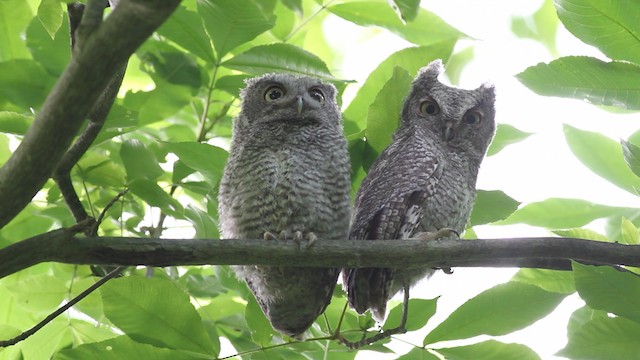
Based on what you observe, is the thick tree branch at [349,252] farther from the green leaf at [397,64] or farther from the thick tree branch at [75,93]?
the green leaf at [397,64]

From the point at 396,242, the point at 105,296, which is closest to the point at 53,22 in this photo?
the point at 105,296

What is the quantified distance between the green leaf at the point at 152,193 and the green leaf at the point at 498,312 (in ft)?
3.25

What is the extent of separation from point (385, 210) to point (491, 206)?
413 mm

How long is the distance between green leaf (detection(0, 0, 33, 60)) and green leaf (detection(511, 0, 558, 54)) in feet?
8.40

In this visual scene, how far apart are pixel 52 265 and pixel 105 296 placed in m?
1.20

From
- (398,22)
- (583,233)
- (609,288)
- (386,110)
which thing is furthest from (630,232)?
(398,22)

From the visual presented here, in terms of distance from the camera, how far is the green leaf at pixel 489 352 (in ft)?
7.90

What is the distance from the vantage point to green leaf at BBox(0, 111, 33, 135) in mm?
2457

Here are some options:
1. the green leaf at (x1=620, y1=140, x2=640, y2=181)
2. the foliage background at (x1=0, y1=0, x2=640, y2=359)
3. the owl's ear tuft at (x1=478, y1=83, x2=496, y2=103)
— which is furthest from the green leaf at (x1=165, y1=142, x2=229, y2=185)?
the owl's ear tuft at (x1=478, y1=83, x2=496, y2=103)

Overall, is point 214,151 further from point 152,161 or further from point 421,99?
point 421,99

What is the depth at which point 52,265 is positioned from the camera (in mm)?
3322

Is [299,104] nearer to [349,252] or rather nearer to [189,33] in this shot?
[189,33]

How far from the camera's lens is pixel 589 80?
239cm

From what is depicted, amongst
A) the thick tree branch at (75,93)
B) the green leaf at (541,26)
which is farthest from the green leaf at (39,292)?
the green leaf at (541,26)
